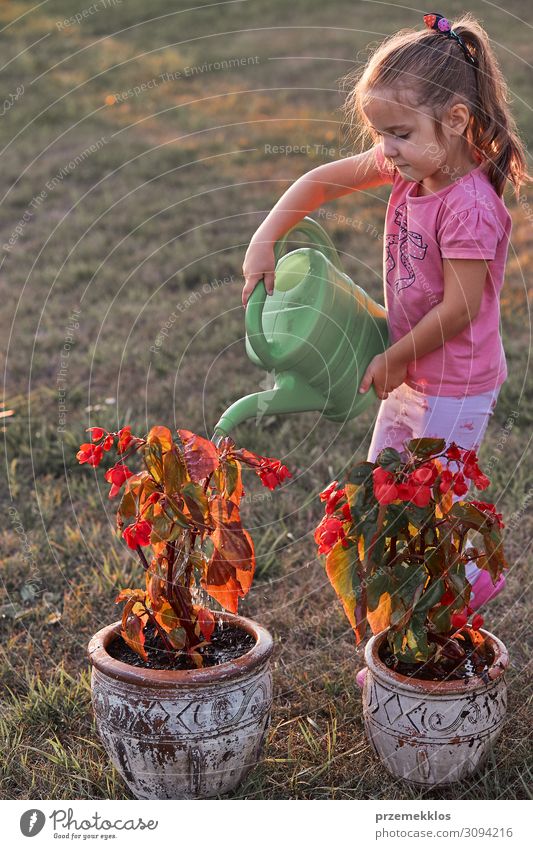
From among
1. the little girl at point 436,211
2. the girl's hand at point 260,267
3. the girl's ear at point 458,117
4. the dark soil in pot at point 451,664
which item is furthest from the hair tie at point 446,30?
the dark soil in pot at point 451,664

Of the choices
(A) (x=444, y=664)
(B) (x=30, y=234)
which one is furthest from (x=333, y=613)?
(B) (x=30, y=234)

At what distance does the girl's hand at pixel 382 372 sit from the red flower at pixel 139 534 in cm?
51

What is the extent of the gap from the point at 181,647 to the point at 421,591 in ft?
1.35

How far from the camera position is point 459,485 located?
1.66 metres

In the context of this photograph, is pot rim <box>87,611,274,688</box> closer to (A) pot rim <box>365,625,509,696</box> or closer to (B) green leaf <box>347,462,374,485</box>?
(A) pot rim <box>365,625,509,696</box>

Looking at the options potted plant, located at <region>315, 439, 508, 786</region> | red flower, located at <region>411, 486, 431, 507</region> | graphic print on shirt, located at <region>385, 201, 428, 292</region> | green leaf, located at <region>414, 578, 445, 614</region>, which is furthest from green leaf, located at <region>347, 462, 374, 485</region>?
graphic print on shirt, located at <region>385, 201, 428, 292</region>

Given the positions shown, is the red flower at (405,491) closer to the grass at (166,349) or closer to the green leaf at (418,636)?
the green leaf at (418,636)

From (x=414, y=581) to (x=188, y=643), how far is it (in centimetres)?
40

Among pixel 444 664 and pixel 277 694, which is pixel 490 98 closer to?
pixel 444 664

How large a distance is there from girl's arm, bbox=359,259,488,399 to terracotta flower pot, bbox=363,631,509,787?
1.81 feet

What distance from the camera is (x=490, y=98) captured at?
1.87m

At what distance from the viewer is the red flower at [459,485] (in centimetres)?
165

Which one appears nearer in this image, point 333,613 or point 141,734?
point 141,734

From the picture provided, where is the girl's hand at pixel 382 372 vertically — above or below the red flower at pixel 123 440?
above
